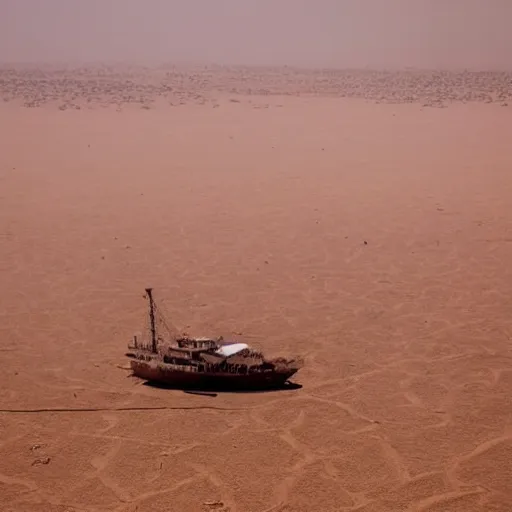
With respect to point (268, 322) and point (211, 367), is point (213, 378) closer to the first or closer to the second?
point (211, 367)

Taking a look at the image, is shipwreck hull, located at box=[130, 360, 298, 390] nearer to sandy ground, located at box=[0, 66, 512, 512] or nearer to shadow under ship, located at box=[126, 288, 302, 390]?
shadow under ship, located at box=[126, 288, 302, 390]

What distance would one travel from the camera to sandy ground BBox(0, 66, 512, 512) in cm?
647

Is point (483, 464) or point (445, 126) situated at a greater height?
point (445, 126)

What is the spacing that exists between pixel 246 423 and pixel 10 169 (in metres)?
17.5

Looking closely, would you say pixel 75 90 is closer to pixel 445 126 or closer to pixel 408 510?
pixel 445 126

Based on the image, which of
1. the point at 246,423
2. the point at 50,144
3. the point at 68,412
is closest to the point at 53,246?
the point at 68,412

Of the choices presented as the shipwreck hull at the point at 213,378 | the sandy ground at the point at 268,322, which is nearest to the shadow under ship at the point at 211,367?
the shipwreck hull at the point at 213,378

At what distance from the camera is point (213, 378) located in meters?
7.91

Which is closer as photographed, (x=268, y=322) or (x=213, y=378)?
(x=213, y=378)

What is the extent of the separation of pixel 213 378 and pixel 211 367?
0.14 meters

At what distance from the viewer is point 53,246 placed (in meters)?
14.0

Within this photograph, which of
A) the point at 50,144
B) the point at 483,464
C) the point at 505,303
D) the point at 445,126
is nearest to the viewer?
the point at 483,464

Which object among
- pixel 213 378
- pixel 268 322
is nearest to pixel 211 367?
pixel 213 378

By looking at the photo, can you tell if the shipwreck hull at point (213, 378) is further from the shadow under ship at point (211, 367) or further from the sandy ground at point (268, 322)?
the sandy ground at point (268, 322)
